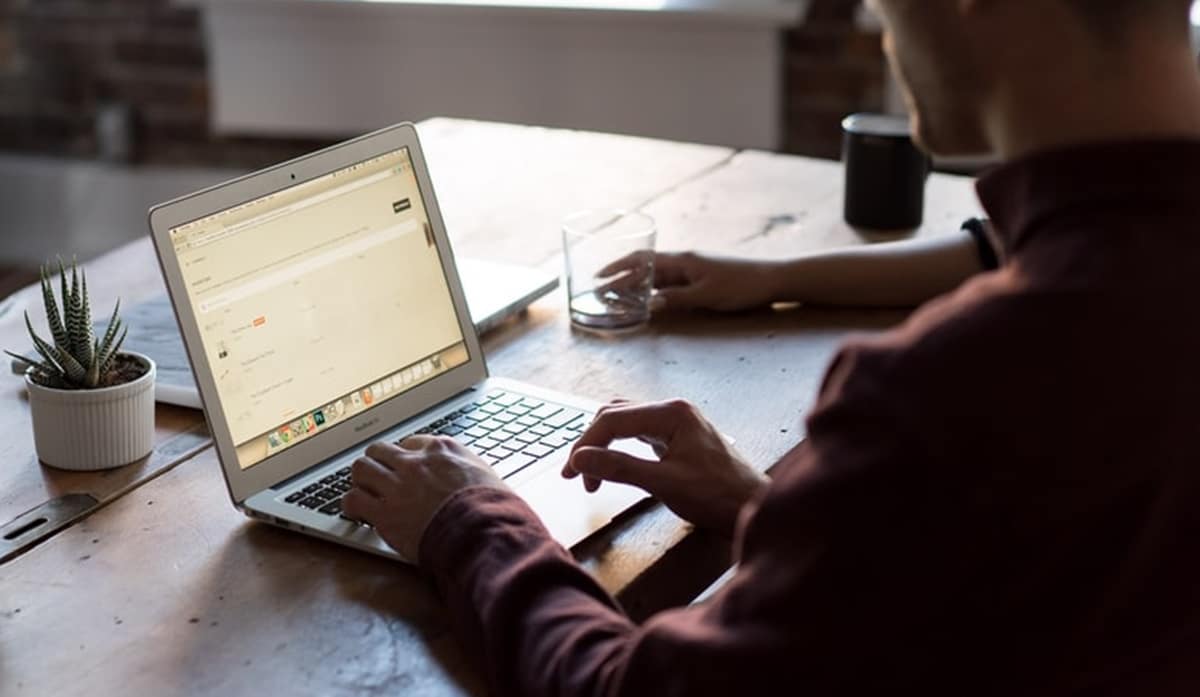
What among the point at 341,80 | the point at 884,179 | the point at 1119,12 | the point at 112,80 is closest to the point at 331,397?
the point at 1119,12

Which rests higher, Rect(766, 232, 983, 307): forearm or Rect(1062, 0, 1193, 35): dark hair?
Rect(1062, 0, 1193, 35): dark hair

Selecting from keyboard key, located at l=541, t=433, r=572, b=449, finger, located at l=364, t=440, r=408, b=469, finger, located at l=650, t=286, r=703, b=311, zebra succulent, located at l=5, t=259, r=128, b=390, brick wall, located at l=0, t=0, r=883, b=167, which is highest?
zebra succulent, located at l=5, t=259, r=128, b=390

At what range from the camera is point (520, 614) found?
1.01 m

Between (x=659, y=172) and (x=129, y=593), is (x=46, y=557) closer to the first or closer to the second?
(x=129, y=593)

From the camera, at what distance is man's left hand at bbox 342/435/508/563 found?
1.12 m

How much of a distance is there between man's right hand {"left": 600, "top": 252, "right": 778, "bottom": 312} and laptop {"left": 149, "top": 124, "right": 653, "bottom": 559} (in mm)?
282

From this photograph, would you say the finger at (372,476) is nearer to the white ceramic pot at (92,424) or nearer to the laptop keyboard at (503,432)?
the laptop keyboard at (503,432)

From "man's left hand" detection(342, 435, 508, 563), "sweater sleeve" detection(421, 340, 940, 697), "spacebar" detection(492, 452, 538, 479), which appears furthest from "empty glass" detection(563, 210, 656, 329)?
"sweater sleeve" detection(421, 340, 940, 697)

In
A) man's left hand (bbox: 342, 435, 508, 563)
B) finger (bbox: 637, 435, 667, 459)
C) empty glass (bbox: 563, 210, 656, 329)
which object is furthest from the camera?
empty glass (bbox: 563, 210, 656, 329)

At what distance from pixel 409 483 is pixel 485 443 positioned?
182mm

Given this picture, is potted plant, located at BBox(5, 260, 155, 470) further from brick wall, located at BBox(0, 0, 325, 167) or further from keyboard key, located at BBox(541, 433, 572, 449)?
brick wall, located at BBox(0, 0, 325, 167)

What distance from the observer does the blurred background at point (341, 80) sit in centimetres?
315

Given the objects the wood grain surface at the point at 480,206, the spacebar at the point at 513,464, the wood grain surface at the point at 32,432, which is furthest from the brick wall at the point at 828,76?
the spacebar at the point at 513,464

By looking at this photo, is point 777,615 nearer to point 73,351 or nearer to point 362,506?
point 362,506
